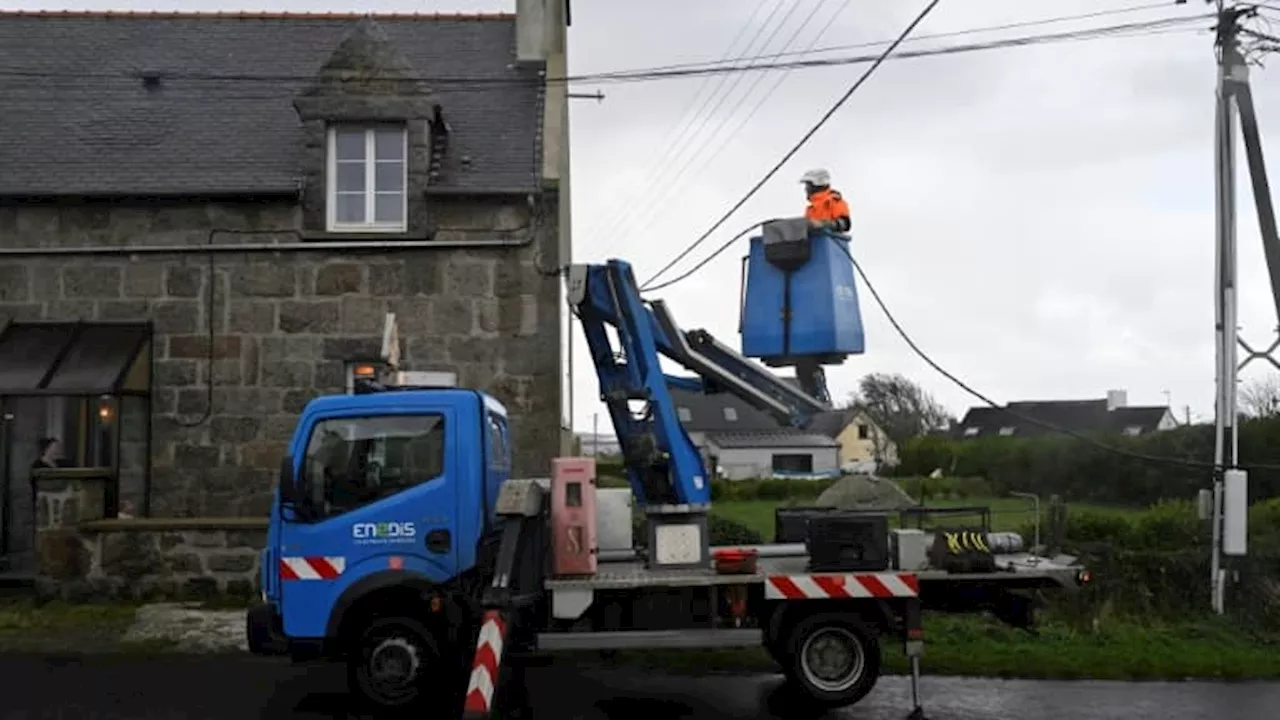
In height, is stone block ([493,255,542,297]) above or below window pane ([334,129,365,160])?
below

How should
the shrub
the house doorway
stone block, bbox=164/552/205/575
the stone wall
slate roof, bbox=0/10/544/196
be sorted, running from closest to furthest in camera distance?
stone block, bbox=164/552/205/575
the house doorway
the stone wall
slate roof, bbox=0/10/544/196
the shrub

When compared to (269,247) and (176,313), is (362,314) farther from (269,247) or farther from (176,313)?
(176,313)

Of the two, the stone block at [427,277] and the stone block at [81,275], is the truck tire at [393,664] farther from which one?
the stone block at [81,275]

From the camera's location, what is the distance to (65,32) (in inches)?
744

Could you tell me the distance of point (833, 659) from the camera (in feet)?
31.4

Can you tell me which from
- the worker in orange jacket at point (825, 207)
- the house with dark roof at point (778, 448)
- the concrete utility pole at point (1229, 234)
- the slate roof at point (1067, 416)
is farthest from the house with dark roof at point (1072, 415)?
the worker in orange jacket at point (825, 207)

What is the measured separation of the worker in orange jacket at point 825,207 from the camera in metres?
10.4

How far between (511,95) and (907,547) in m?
10.2

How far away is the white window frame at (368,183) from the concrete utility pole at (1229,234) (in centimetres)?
961

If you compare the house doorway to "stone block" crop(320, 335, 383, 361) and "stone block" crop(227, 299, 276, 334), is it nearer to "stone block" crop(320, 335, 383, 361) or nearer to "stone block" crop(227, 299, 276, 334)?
"stone block" crop(227, 299, 276, 334)

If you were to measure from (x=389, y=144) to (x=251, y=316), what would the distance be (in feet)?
9.15

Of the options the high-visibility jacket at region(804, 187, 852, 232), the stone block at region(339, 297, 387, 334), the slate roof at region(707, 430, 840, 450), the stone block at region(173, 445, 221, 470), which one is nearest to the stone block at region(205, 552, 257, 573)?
the stone block at region(173, 445, 221, 470)

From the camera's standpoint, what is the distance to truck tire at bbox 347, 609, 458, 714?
30.9 ft

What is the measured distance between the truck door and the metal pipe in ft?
21.2
